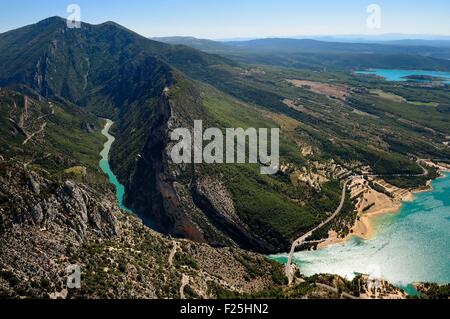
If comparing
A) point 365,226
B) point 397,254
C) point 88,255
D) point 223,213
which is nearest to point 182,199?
point 223,213

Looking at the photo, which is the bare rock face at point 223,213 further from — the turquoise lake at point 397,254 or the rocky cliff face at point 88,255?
the rocky cliff face at point 88,255

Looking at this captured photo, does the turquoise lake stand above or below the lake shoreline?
below

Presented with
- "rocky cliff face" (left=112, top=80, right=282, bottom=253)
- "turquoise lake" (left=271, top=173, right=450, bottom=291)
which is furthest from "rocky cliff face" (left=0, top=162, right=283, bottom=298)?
"rocky cliff face" (left=112, top=80, right=282, bottom=253)

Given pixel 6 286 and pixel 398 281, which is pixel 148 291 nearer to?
pixel 6 286

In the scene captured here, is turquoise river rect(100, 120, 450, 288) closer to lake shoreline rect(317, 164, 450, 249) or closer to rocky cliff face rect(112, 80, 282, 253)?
lake shoreline rect(317, 164, 450, 249)

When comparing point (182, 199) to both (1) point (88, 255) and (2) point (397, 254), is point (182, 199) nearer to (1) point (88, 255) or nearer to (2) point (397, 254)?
(2) point (397, 254)

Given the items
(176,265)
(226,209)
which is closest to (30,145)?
(226,209)

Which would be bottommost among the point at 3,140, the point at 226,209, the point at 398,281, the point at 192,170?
the point at 398,281

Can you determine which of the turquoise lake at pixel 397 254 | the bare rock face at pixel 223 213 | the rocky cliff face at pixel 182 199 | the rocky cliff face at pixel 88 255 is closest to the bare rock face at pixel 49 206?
the rocky cliff face at pixel 88 255
